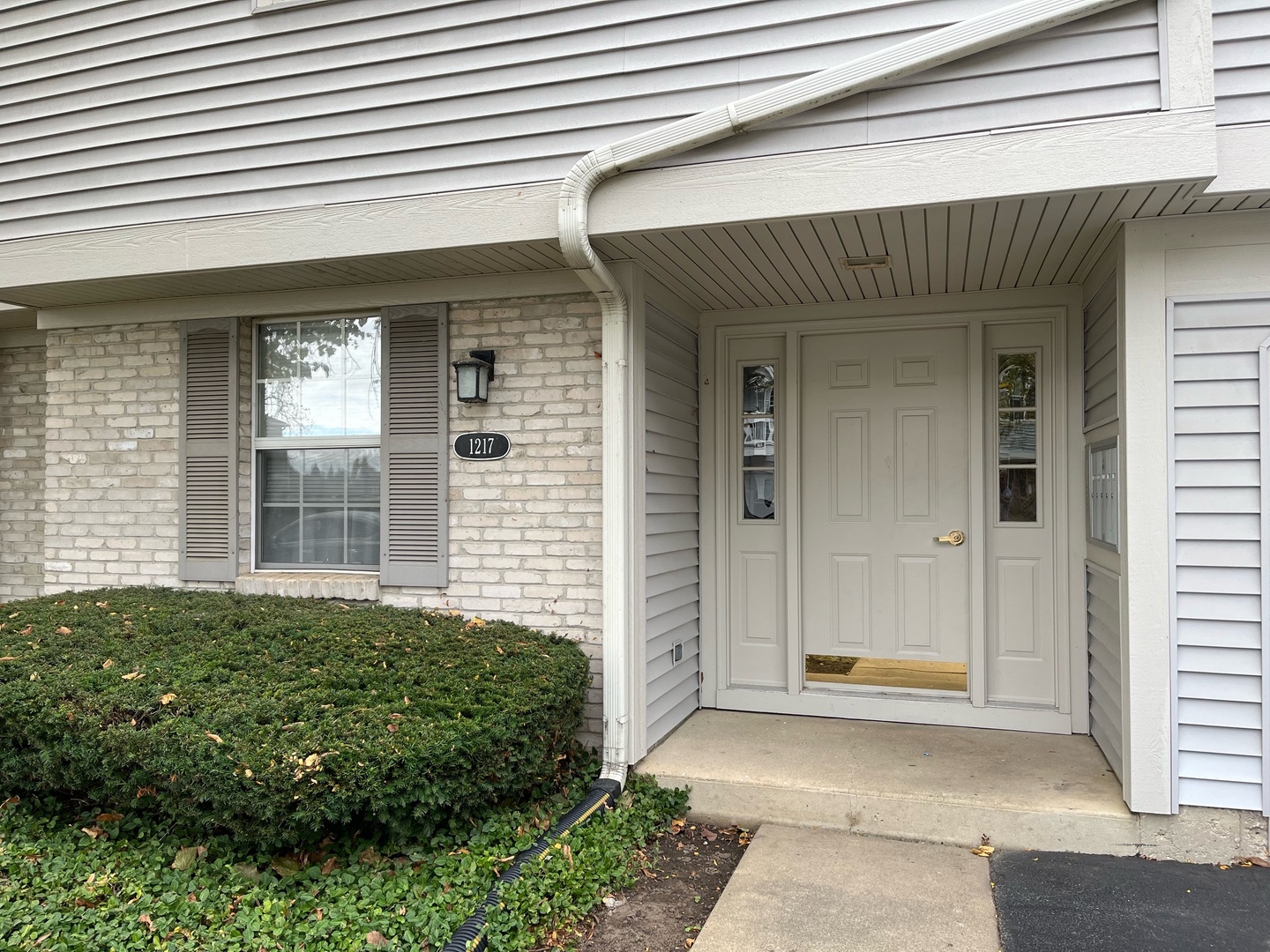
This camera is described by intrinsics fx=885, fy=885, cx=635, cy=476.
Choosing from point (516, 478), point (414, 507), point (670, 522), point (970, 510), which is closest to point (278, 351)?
point (414, 507)

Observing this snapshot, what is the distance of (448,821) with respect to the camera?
346 cm

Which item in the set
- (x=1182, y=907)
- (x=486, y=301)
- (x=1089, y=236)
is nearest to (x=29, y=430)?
(x=486, y=301)

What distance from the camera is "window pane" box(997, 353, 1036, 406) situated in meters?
4.70

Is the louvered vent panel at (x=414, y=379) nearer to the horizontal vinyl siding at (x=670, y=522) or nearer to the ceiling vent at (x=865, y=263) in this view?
the horizontal vinyl siding at (x=670, y=522)

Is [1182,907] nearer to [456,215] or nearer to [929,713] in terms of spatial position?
[929,713]

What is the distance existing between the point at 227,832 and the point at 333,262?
8.32 feet

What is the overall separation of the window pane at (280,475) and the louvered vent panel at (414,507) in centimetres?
74

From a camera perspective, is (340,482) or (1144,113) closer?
(1144,113)

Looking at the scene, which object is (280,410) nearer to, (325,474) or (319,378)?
(319,378)

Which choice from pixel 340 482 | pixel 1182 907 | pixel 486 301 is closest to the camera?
pixel 1182 907

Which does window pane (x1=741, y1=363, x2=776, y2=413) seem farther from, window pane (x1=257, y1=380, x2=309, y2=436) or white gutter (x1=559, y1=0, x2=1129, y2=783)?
window pane (x1=257, y1=380, x2=309, y2=436)

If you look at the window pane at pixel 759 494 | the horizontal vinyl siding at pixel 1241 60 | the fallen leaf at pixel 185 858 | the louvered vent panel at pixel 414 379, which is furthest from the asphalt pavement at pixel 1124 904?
the louvered vent panel at pixel 414 379

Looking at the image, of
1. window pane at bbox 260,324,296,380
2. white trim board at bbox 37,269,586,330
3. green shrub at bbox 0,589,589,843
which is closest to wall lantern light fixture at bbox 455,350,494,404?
white trim board at bbox 37,269,586,330

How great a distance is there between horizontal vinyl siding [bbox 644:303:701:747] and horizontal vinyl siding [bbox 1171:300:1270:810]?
2217 millimetres
